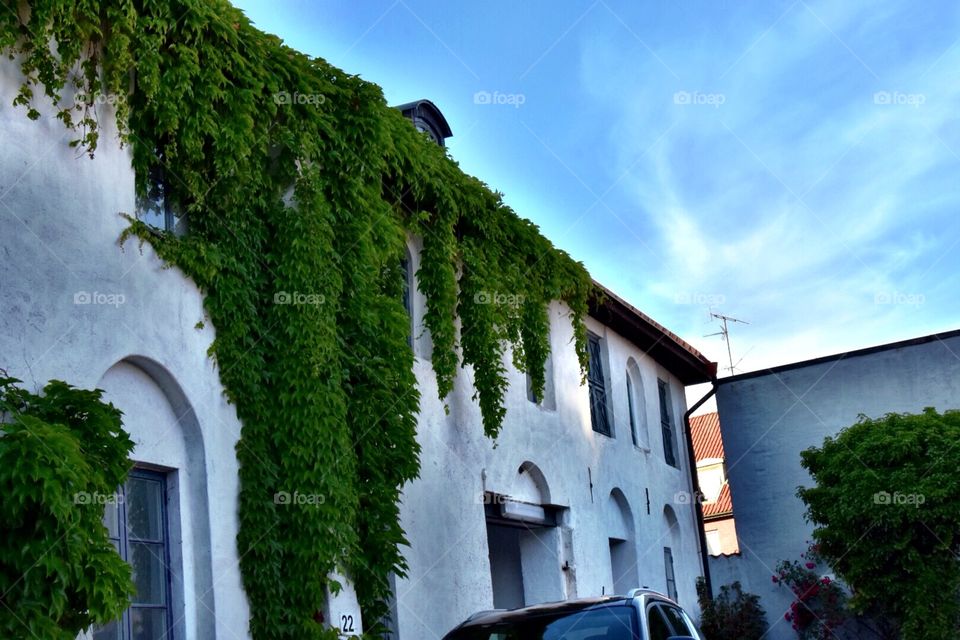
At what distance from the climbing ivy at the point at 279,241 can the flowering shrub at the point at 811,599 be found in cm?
1267

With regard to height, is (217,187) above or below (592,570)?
above

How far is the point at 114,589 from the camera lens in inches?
311

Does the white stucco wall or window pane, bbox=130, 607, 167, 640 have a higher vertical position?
the white stucco wall

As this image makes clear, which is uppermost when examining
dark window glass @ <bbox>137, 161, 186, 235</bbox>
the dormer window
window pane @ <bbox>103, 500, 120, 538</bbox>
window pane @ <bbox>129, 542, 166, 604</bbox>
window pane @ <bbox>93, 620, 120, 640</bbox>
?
the dormer window

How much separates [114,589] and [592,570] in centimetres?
1132

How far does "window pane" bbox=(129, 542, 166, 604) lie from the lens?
9688 mm

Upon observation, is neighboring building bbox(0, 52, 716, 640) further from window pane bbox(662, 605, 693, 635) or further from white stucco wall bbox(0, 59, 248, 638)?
window pane bbox(662, 605, 693, 635)

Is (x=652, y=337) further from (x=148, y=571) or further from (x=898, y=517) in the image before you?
(x=148, y=571)

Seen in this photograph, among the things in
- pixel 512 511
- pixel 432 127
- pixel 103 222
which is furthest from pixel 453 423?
pixel 103 222

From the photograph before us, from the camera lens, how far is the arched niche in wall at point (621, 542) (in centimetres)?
1981

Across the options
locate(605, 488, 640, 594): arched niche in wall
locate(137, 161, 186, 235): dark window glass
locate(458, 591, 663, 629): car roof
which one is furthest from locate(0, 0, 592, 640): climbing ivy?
locate(605, 488, 640, 594): arched niche in wall

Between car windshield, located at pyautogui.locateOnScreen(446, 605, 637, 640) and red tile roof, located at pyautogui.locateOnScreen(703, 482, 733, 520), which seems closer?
car windshield, located at pyautogui.locateOnScreen(446, 605, 637, 640)

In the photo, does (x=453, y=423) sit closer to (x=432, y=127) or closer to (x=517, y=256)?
(x=517, y=256)

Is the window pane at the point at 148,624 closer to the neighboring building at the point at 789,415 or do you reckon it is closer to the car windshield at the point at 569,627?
the car windshield at the point at 569,627
